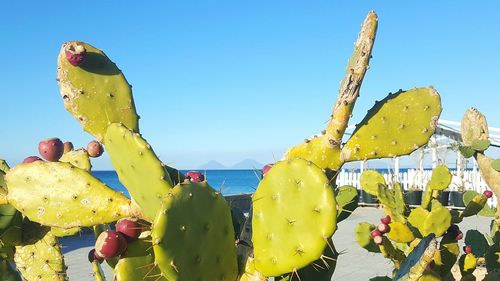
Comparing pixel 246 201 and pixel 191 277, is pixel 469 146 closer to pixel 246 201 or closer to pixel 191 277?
pixel 191 277

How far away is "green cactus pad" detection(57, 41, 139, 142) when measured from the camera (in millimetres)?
2012

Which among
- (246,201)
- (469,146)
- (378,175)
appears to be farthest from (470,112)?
(246,201)

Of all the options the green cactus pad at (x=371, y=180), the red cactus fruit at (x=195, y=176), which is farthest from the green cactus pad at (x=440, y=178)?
the red cactus fruit at (x=195, y=176)

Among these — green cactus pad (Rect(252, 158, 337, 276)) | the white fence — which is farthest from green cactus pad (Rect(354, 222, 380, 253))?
the white fence

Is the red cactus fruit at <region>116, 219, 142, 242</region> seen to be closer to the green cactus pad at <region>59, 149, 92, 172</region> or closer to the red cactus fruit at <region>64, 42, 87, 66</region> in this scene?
the red cactus fruit at <region>64, 42, 87, 66</region>

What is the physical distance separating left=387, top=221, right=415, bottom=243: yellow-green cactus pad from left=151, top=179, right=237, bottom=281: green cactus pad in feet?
6.14

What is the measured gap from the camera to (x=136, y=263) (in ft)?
5.53

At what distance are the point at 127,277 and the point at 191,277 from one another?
0.74ft

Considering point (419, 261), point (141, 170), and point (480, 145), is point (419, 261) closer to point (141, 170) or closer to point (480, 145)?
point (141, 170)

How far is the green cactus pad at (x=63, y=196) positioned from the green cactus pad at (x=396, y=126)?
0.82m

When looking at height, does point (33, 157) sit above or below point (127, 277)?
above

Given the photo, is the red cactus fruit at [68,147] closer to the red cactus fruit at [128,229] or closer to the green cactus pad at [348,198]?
the red cactus fruit at [128,229]

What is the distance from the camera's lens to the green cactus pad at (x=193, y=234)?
142 centimetres

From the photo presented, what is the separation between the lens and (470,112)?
15.6 ft
